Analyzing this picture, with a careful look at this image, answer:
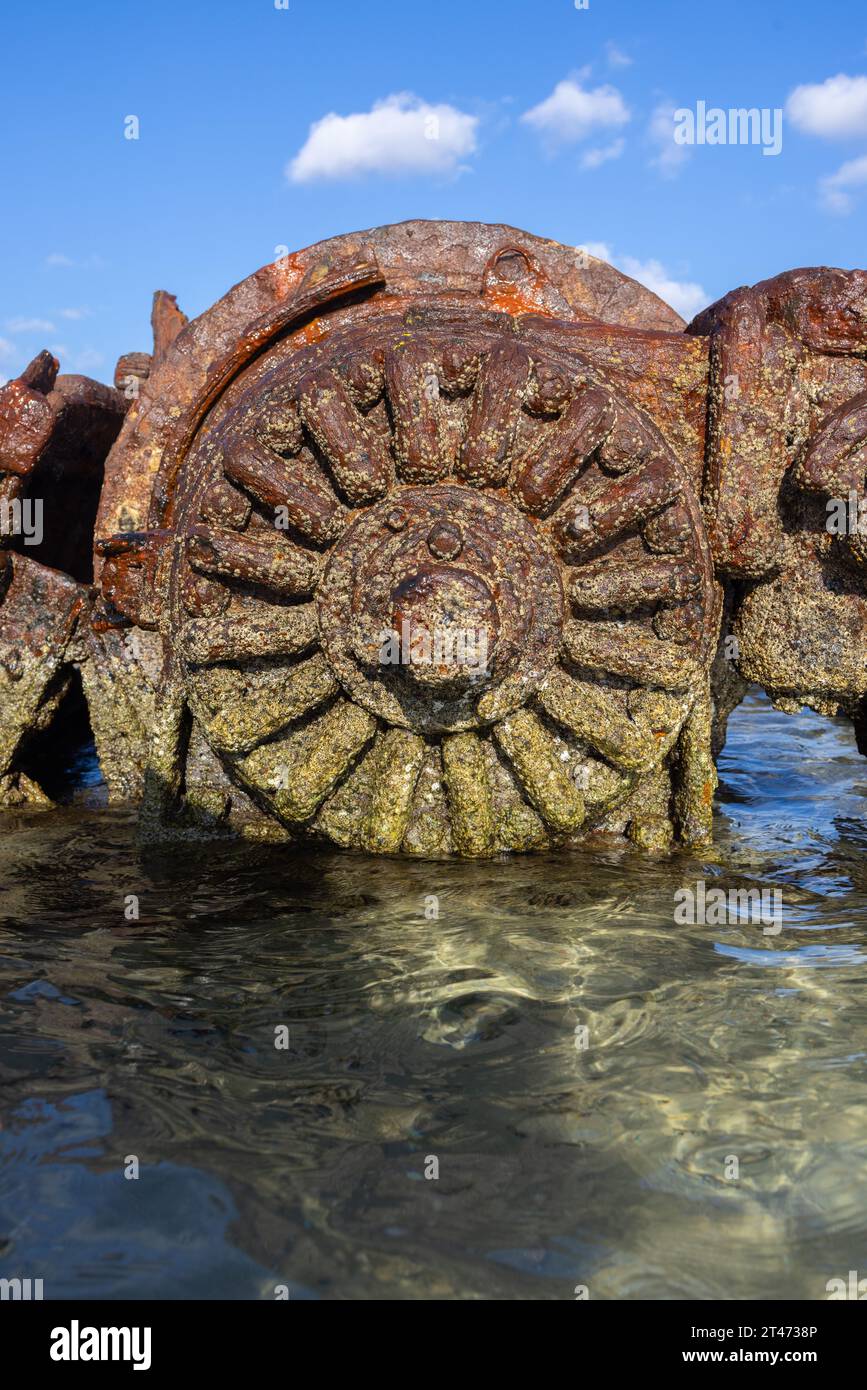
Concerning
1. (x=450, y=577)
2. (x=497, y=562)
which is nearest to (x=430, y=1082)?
(x=450, y=577)

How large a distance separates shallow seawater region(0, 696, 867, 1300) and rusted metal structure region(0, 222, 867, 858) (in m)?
0.32

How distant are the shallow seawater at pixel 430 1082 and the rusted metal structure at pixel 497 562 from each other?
0.32m

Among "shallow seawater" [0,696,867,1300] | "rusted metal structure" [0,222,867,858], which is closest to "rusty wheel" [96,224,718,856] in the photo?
"rusted metal structure" [0,222,867,858]

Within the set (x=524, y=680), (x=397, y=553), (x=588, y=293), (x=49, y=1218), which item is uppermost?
(x=588, y=293)

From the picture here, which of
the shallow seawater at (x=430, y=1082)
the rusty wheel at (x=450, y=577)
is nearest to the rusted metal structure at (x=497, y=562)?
the rusty wheel at (x=450, y=577)

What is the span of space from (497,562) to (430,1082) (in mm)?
1772

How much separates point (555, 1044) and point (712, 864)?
4.96ft

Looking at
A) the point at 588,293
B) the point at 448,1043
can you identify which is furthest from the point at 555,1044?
the point at 588,293

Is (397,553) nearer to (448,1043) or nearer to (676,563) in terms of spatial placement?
(676,563)

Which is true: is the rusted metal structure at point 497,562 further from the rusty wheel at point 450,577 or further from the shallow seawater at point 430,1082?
the shallow seawater at point 430,1082

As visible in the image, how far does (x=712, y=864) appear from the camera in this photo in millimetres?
3730

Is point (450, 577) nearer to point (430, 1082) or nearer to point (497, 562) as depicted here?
point (497, 562)

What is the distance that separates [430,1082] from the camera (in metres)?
2.25

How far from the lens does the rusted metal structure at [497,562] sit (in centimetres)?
347
